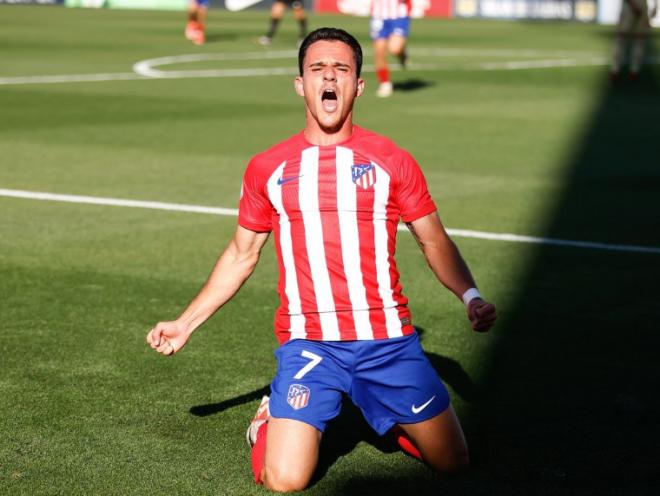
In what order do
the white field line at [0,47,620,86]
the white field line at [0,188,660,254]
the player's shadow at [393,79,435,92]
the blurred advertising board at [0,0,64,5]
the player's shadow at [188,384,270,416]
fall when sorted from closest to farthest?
the player's shadow at [188,384,270,416] → the white field line at [0,188,660,254] → the player's shadow at [393,79,435,92] → the white field line at [0,47,620,86] → the blurred advertising board at [0,0,64,5]

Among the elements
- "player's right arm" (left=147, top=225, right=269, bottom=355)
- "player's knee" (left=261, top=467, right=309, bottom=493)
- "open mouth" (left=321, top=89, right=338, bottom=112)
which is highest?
"open mouth" (left=321, top=89, right=338, bottom=112)

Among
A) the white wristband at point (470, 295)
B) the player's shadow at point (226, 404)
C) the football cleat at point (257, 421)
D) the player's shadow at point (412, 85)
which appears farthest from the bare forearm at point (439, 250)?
the player's shadow at point (412, 85)

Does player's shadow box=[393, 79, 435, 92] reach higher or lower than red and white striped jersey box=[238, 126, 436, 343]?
lower

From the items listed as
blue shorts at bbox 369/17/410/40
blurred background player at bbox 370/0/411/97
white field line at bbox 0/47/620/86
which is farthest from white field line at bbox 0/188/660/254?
white field line at bbox 0/47/620/86

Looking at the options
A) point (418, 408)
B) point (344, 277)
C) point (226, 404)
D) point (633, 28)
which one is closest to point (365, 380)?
point (418, 408)

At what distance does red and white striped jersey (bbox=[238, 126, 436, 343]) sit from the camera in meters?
5.16

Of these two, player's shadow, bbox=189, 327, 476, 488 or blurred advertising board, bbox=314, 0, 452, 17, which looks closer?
player's shadow, bbox=189, 327, 476, 488

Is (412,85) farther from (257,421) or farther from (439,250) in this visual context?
(257,421)

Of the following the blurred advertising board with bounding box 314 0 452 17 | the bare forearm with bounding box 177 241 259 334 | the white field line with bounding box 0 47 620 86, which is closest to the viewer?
the bare forearm with bounding box 177 241 259 334

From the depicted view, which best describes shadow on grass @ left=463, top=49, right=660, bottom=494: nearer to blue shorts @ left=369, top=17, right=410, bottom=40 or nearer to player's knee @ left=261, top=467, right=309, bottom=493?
player's knee @ left=261, top=467, right=309, bottom=493

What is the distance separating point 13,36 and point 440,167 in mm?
20299

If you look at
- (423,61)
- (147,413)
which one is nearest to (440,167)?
(147,413)

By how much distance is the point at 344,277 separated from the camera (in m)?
5.17

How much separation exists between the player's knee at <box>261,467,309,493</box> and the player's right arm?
25.5 inches
